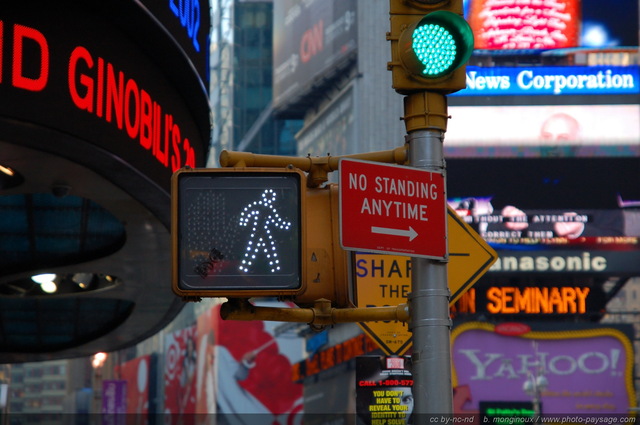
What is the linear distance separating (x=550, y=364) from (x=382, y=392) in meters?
51.3

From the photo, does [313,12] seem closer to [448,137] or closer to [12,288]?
[448,137]

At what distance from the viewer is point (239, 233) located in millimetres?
6285

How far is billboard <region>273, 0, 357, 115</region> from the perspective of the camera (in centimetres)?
7994

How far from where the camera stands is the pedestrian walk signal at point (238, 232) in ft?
20.6

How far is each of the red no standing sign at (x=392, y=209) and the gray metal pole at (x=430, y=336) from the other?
153 mm

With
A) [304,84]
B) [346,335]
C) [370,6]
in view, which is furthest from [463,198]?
[304,84]

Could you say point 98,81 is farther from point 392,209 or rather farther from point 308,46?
point 308,46

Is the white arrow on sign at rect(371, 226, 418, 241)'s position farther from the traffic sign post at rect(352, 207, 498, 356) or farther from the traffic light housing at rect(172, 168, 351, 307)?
the traffic sign post at rect(352, 207, 498, 356)

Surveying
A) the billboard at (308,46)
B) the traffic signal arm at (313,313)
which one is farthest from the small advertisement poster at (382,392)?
the billboard at (308,46)

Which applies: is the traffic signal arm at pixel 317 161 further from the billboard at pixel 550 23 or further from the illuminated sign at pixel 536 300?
the billboard at pixel 550 23

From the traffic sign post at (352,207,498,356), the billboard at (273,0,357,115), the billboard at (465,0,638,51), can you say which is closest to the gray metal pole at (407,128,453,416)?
the traffic sign post at (352,207,498,356)

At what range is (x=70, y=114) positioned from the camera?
1263cm

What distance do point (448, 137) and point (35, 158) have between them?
165 feet

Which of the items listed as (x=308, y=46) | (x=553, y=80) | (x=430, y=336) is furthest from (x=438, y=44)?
(x=308, y=46)
